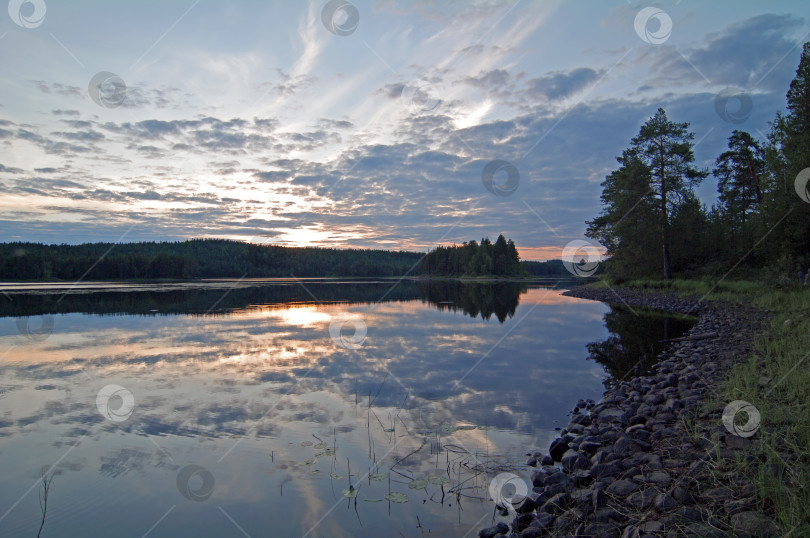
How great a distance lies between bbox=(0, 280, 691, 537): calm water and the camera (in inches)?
207

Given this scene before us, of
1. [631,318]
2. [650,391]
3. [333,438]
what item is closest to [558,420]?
[650,391]

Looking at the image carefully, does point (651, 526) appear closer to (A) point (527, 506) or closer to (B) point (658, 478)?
(B) point (658, 478)

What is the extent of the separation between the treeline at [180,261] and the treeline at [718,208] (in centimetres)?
10901

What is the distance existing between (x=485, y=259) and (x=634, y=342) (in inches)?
3795

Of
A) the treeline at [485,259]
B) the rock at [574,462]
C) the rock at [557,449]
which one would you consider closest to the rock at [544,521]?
the rock at [574,462]

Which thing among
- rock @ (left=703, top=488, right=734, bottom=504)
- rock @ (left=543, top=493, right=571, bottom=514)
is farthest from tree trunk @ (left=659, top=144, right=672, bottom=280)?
rock @ (left=543, top=493, right=571, bottom=514)

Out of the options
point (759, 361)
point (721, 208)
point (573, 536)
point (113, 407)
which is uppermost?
point (721, 208)

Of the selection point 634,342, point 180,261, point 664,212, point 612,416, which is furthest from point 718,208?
point 180,261

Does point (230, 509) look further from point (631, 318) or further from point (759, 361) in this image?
point (631, 318)

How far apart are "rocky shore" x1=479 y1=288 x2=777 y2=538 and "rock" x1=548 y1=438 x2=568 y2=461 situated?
0.05 ft

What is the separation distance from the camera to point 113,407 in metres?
9.12

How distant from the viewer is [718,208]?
42469 mm

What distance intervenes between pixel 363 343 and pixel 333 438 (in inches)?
368

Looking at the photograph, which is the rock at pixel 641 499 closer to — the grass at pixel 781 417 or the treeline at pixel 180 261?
the grass at pixel 781 417
